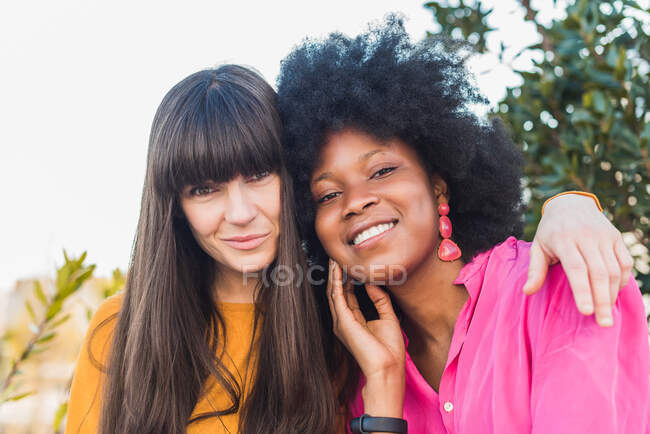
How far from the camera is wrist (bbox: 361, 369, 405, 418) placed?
2373 millimetres

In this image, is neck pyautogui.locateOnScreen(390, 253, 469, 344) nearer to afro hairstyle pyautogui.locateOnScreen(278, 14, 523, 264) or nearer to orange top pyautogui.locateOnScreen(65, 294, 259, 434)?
afro hairstyle pyautogui.locateOnScreen(278, 14, 523, 264)

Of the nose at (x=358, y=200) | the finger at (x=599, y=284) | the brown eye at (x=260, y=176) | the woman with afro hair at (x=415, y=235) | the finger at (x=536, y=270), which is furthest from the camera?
the brown eye at (x=260, y=176)

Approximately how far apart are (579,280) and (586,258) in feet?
0.22

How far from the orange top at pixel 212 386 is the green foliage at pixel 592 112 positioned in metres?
1.61

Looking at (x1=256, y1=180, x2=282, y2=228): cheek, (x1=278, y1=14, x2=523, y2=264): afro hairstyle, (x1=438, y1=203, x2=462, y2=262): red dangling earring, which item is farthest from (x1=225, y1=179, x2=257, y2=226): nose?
(x1=438, y1=203, x2=462, y2=262): red dangling earring

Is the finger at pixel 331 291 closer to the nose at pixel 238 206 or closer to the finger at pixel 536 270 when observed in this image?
the nose at pixel 238 206

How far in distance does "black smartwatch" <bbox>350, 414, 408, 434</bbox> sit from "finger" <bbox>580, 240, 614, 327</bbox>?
1049mm

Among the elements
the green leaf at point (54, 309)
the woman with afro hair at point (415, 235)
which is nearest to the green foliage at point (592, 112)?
the woman with afro hair at point (415, 235)

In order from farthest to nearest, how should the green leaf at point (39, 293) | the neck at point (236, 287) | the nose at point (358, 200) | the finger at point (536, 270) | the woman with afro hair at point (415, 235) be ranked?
the green leaf at point (39, 293) < the neck at point (236, 287) < the nose at point (358, 200) < the woman with afro hair at point (415, 235) < the finger at point (536, 270)

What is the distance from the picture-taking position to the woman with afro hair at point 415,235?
6.86ft

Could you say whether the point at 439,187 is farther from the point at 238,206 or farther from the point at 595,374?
the point at 595,374

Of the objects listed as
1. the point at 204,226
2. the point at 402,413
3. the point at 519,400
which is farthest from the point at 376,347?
the point at 204,226

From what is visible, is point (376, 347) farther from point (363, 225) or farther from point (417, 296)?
point (363, 225)

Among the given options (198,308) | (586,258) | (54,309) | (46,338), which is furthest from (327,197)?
(46,338)
